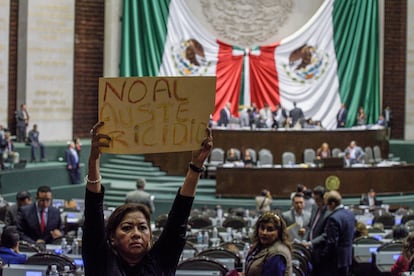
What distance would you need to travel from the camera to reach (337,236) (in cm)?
1080

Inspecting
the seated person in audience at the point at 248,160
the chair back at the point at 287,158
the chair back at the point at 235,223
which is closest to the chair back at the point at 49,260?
the chair back at the point at 235,223

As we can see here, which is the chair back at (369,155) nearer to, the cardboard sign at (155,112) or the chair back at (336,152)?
the chair back at (336,152)

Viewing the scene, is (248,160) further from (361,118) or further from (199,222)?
(199,222)

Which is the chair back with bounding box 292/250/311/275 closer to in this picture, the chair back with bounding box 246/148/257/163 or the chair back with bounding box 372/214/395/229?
the chair back with bounding box 372/214/395/229

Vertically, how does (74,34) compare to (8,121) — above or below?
above

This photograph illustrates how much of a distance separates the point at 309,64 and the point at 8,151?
11434 millimetres

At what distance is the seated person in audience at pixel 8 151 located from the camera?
74.6 ft

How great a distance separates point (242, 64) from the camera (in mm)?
30359

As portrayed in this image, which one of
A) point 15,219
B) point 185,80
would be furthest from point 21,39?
point 185,80

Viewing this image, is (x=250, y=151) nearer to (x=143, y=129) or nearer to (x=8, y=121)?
(x=8, y=121)

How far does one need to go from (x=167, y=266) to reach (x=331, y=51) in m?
27.2

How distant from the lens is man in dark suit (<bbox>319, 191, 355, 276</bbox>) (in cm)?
1068

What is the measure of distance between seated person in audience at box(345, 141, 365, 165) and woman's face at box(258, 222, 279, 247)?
19.0 m

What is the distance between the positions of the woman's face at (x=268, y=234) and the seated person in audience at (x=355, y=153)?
19.0 metres
